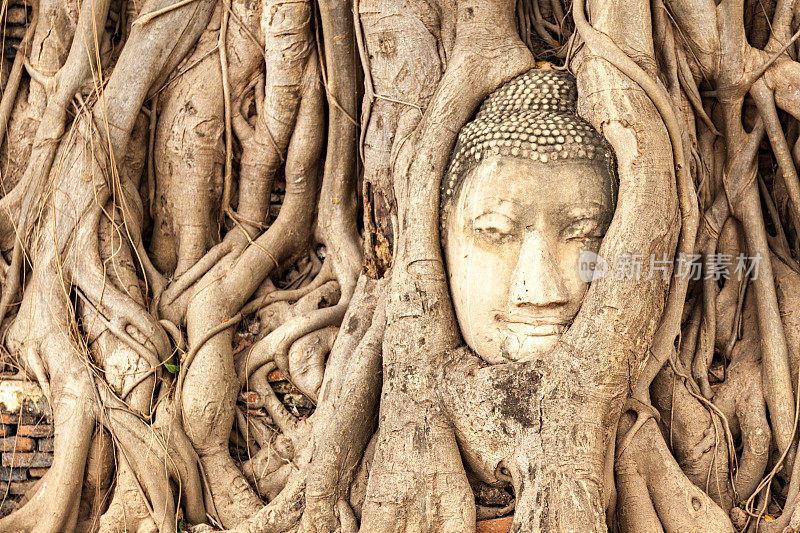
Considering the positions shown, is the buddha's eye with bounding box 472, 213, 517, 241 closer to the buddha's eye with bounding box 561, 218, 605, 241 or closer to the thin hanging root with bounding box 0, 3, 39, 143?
the buddha's eye with bounding box 561, 218, 605, 241

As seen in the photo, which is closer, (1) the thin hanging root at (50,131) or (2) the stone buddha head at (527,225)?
(2) the stone buddha head at (527,225)

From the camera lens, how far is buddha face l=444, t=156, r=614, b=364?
9.36 ft

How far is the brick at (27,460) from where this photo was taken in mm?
3619

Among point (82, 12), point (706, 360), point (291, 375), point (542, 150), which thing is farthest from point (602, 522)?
point (82, 12)

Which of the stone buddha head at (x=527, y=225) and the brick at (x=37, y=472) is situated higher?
the stone buddha head at (x=527, y=225)

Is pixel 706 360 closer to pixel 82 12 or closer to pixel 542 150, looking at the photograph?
pixel 542 150

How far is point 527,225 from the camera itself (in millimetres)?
2895

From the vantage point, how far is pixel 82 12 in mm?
3848

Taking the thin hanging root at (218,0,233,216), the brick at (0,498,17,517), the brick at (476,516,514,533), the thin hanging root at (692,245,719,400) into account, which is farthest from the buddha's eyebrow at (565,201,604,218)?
the brick at (0,498,17,517)

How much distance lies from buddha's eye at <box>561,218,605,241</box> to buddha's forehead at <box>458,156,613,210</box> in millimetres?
72

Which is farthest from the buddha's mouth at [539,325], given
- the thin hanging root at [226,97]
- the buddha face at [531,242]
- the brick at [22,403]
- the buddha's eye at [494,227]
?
the brick at [22,403]

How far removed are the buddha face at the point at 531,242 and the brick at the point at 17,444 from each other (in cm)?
210

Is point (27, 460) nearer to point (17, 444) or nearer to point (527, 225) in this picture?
point (17, 444)

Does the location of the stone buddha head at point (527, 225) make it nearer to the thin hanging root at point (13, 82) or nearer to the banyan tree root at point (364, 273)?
the banyan tree root at point (364, 273)
